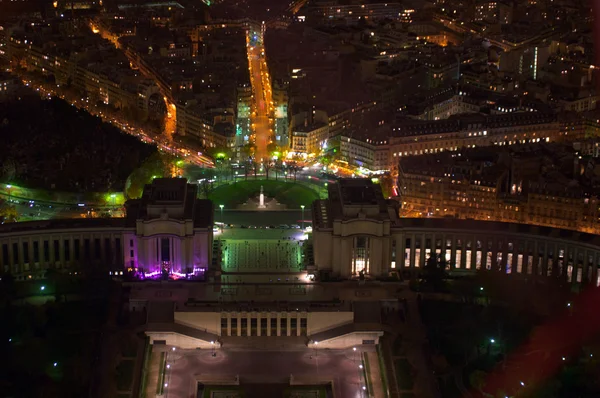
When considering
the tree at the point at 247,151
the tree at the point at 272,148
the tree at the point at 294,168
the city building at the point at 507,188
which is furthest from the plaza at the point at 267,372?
the tree at the point at 272,148

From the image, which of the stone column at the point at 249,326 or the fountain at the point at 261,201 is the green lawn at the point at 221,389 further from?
the fountain at the point at 261,201

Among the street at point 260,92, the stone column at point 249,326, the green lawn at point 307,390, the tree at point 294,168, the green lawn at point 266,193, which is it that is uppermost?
the street at point 260,92

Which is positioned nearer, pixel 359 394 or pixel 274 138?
pixel 359 394

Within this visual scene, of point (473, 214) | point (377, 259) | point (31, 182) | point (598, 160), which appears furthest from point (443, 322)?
point (31, 182)

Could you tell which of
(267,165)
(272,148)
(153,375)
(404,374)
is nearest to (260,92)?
(272,148)

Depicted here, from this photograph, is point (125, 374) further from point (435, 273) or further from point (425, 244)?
point (425, 244)

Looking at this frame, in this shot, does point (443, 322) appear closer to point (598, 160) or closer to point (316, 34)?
point (598, 160)
